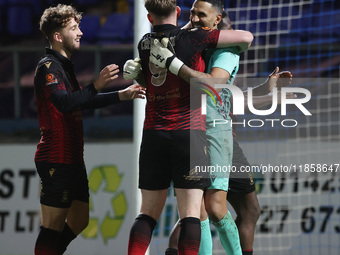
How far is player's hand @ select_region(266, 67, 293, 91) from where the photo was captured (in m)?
4.05

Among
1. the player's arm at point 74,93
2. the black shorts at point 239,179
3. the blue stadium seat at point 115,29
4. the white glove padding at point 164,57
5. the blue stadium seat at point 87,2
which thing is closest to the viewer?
the white glove padding at point 164,57

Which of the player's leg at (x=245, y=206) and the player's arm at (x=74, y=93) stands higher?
the player's arm at (x=74, y=93)

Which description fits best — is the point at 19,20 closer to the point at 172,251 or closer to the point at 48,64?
the point at 48,64

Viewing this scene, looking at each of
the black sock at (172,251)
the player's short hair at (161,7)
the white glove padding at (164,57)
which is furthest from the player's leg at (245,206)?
the player's short hair at (161,7)

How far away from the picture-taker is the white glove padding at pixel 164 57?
3.43 meters

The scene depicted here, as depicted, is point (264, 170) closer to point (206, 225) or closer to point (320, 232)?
point (320, 232)

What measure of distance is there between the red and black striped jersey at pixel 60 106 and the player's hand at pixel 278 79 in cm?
93

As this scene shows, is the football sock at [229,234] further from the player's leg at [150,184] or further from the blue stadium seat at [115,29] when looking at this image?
the blue stadium seat at [115,29]

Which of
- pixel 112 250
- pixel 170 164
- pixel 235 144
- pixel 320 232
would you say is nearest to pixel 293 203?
pixel 320 232

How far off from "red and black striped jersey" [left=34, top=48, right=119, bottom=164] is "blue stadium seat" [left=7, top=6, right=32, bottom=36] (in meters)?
4.67

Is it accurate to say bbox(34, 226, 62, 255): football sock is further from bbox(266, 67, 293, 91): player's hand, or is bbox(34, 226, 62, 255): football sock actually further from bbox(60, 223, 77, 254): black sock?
bbox(266, 67, 293, 91): player's hand

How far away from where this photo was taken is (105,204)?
21.8ft

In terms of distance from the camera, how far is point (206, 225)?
392 cm

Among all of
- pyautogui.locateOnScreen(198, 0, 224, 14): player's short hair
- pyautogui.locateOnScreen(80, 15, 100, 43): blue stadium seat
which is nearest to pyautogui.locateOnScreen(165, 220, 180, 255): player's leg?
pyautogui.locateOnScreen(198, 0, 224, 14): player's short hair
